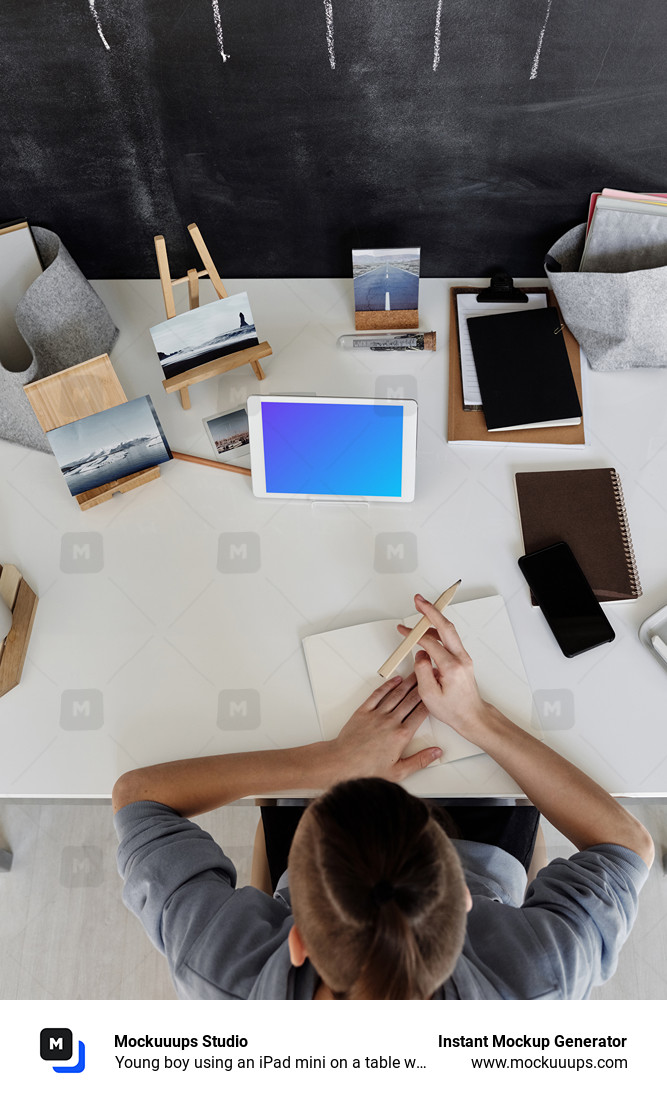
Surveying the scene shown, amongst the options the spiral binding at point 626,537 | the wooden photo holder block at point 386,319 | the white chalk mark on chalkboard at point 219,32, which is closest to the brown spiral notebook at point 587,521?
the spiral binding at point 626,537

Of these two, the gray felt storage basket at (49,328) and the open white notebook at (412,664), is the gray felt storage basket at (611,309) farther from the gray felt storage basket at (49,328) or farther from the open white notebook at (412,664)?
the gray felt storage basket at (49,328)

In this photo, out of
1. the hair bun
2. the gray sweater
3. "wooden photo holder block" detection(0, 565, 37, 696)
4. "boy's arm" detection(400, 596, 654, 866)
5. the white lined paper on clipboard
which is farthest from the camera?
the white lined paper on clipboard

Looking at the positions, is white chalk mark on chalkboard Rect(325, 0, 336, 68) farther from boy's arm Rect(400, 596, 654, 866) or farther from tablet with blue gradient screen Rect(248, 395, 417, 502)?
boy's arm Rect(400, 596, 654, 866)

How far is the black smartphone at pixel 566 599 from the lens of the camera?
113 cm

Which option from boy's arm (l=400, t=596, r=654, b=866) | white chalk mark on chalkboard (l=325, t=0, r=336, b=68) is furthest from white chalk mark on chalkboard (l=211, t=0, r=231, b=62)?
boy's arm (l=400, t=596, r=654, b=866)

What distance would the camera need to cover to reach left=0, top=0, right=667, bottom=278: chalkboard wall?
1.08m

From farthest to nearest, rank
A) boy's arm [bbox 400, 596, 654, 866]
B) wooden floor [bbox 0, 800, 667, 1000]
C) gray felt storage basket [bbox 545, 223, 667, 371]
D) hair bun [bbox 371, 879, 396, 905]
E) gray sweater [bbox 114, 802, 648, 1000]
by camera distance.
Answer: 1. wooden floor [bbox 0, 800, 667, 1000]
2. gray felt storage basket [bbox 545, 223, 667, 371]
3. boy's arm [bbox 400, 596, 654, 866]
4. gray sweater [bbox 114, 802, 648, 1000]
5. hair bun [bbox 371, 879, 396, 905]

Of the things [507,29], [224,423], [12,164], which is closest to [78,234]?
[12,164]

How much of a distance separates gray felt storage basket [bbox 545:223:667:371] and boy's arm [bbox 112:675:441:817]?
0.73m

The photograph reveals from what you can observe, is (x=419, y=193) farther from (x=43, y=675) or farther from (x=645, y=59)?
(x=43, y=675)

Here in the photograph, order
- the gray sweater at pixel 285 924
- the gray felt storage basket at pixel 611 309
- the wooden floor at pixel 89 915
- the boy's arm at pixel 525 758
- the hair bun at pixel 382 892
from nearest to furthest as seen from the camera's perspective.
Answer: the hair bun at pixel 382 892 → the gray sweater at pixel 285 924 → the boy's arm at pixel 525 758 → the gray felt storage basket at pixel 611 309 → the wooden floor at pixel 89 915

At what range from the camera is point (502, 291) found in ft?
4.60

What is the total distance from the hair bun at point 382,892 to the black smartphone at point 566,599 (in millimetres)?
559

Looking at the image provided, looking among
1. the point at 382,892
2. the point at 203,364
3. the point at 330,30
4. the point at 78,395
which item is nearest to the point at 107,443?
the point at 78,395
